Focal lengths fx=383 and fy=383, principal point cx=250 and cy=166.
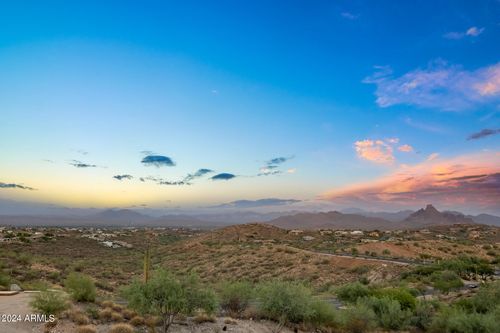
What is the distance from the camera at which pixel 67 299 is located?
19.2 meters

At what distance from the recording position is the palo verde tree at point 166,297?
15781 mm

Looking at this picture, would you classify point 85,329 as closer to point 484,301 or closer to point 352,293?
point 352,293

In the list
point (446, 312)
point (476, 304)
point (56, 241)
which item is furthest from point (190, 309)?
point (56, 241)

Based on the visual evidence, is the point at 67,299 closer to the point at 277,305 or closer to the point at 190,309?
the point at 190,309

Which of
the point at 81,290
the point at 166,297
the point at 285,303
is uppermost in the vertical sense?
the point at 166,297

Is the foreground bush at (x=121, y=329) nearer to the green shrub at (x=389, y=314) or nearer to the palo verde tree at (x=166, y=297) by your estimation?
the palo verde tree at (x=166, y=297)

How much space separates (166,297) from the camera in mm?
15961

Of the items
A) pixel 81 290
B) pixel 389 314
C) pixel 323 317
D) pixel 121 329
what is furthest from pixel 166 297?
pixel 389 314

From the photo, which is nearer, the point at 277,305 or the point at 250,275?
the point at 277,305

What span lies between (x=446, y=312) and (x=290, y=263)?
29048 mm

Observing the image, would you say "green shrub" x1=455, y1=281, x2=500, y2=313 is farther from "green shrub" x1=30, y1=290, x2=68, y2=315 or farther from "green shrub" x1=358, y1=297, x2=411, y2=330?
"green shrub" x1=30, y1=290, x2=68, y2=315

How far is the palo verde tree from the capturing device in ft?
51.8

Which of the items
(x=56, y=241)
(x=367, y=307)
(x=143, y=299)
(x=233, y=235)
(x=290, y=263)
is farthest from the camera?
(x=233, y=235)

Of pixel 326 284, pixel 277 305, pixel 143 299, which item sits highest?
pixel 143 299
